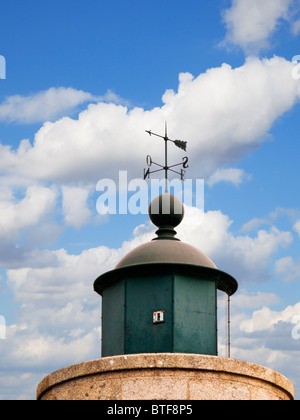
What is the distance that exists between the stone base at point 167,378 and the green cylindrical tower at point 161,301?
34.1 inches

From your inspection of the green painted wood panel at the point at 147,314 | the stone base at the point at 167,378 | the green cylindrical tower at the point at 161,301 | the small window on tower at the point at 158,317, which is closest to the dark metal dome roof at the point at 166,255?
the green cylindrical tower at the point at 161,301

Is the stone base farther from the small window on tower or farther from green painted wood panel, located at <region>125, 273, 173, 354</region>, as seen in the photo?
the small window on tower

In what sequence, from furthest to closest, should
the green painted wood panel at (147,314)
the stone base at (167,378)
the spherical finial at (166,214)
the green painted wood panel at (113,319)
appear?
the spherical finial at (166,214)
the green painted wood panel at (113,319)
the green painted wood panel at (147,314)
the stone base at (167,378)

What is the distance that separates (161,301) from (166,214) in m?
2.03

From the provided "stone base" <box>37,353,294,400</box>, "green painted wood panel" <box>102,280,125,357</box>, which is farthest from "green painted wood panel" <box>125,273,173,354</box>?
"stone base" <box>37,353,294,400</box>

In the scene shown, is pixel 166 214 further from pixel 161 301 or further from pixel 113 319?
pixel 113 319

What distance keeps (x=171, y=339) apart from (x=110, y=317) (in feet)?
4.92

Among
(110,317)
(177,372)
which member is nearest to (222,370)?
(177,372)

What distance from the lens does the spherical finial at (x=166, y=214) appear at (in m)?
16.3

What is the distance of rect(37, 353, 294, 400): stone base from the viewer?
13797mm

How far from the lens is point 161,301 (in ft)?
49.2

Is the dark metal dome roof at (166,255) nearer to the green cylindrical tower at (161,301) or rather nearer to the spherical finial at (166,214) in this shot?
the green cylindrical tower at (161,301)

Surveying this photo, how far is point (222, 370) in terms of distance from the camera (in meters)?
14.0
